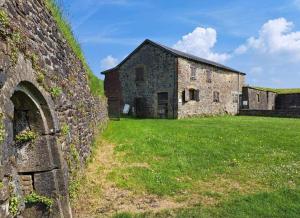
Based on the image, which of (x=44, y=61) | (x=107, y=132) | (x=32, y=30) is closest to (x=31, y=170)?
(x=44, y=61)

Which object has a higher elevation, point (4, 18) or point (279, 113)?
point (4, 18)

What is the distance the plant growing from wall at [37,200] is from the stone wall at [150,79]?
22.1 meters

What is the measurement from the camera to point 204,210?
25.0 feet

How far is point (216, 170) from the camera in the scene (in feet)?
35.5

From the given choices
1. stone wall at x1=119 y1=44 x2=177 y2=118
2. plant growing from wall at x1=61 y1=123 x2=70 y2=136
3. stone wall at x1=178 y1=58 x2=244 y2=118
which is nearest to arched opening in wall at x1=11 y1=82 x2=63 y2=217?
plant growing from wall at x1=61 y1=123 x2=70 y2=136

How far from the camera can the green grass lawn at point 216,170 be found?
314 inches

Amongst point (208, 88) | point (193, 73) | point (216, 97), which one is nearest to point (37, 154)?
point (193, 73)

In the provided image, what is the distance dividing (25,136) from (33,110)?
0.47m

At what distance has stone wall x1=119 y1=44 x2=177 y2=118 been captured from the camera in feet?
92.7

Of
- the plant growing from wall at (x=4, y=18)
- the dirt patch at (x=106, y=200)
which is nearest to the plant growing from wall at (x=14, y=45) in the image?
the plant growing from wall at (x=4, y=18)

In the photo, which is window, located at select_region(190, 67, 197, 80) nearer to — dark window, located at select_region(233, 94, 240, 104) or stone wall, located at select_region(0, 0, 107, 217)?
dark window, located at select_region(233, 94, 240, 104)

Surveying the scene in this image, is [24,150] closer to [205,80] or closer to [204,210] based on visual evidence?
[204,210]

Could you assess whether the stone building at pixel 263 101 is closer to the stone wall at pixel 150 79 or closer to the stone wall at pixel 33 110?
the stone wall at pixel 150 79

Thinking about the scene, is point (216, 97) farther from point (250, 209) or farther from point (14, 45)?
point (14, 45)
